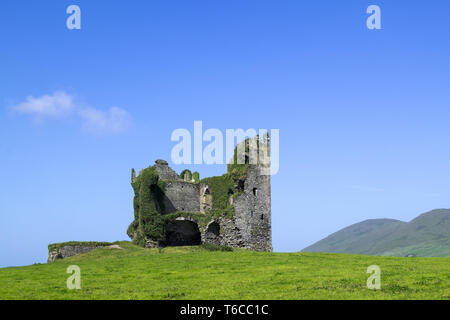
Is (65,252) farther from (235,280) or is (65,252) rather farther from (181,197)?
(235,280)

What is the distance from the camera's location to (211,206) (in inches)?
2256

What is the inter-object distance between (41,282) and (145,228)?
26.3 m

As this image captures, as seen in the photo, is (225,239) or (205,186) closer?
(225,239)

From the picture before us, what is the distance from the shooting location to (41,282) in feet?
88.7

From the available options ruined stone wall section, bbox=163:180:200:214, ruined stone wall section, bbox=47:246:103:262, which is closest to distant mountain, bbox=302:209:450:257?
ruined stone wall section, bbox=163:180:200:214

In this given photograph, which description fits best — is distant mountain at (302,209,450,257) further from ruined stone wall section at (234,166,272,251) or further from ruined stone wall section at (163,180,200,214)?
ruined stone wall section at (163,180,200,214)

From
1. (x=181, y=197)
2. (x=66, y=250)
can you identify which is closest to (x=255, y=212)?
(x=181, y=197)

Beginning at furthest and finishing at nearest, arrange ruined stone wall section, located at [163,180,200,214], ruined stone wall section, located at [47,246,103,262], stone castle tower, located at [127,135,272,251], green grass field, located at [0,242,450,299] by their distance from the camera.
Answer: ruined stone wall section, located at [163,180,200,214]
stone castle tower, located at [127,135,272,251]
ruined stone wall section, located at [47,246,103,262]
green grass field, located at [0,242,450,299]

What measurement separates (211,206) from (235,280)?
3247 cm

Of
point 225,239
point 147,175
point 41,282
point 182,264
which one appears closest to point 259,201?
point 225,239

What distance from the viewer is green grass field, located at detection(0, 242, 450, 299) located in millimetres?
20719

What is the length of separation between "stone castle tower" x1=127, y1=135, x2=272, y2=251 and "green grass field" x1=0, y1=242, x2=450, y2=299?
1710cm

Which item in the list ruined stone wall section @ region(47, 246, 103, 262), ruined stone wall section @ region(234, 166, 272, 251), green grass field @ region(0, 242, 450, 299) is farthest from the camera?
ruined stone wall section @ region(234, 166, 272, 251)
